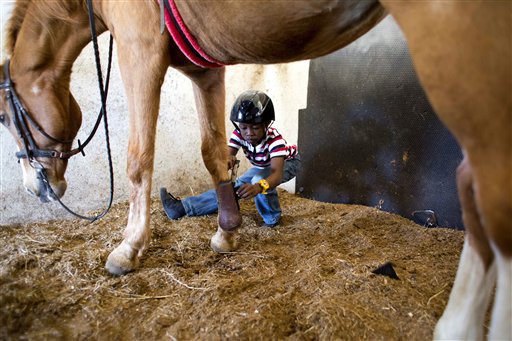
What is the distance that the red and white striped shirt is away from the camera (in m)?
2.33

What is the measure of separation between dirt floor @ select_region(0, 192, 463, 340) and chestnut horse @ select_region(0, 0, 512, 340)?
17cm

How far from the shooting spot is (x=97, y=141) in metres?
2.83

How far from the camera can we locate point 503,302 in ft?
2.57

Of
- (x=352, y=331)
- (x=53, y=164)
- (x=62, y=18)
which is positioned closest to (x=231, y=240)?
(x=352, y=331)

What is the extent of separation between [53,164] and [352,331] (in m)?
1.76

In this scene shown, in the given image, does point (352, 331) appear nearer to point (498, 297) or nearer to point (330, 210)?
point (498, 297)

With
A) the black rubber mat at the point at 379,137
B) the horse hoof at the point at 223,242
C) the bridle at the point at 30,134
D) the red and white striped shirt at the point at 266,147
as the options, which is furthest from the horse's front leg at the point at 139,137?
the black rubber mat at the point at 379,137

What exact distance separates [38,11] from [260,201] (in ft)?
5.78

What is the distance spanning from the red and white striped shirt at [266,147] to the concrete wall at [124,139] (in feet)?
3.12

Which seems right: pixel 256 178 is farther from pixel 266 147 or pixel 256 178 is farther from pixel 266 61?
pixel 266 61

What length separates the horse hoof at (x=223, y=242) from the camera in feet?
6.08

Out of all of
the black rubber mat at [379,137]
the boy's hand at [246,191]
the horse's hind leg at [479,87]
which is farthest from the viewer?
the black rubber mat at [379,137]

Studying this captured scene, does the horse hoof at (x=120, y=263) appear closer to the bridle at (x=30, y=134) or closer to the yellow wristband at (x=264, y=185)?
the bridle at (x=30, y=134)

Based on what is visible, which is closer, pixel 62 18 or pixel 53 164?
pixel 62 18
